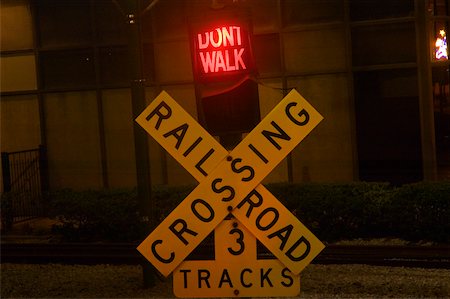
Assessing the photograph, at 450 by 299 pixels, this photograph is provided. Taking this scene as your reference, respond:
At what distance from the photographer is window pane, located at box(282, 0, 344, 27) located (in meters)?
14.3

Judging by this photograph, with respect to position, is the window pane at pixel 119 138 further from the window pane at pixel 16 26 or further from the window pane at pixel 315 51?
the window pane at pixel 315 51

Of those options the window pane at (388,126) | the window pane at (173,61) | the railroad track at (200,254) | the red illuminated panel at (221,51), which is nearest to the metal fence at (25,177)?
the railroad track at (200,254)

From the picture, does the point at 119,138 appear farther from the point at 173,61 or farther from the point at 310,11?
the point at 310,11

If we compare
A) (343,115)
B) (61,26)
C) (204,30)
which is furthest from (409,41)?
(204,30)

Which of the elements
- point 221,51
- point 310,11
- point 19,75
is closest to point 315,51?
point 310,11

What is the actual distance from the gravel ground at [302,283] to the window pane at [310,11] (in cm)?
617

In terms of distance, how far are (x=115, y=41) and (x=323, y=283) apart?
28.2 feet

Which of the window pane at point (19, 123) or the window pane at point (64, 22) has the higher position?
the window pane at point (64, 22)

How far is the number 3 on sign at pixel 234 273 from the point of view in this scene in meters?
4.82

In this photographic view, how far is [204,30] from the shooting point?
5.34m

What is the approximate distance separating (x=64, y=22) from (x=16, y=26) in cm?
107

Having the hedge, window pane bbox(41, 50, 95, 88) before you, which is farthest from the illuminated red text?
window pane bbox(41, 50, 95, 88)

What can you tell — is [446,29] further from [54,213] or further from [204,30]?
[204,30]

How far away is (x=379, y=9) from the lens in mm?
14172
